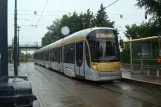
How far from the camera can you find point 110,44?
16.9 m

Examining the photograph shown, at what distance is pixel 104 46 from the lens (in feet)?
54.7

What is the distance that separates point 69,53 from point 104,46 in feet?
17.1

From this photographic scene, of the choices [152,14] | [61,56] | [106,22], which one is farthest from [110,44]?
[106,22]

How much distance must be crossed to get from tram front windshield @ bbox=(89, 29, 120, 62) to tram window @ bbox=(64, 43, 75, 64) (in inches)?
133

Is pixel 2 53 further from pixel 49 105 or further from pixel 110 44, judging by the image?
pixel 110 44

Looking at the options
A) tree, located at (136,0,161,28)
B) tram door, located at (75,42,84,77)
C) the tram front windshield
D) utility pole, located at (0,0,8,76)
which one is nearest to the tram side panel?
tram door, located at (75,42,84,77)

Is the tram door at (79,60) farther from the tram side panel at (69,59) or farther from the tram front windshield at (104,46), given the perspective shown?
the tram front windshield at (104,46)

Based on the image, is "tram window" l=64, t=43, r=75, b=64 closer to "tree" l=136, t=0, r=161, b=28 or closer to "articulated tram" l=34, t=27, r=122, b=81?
"articulated tram" l=34, t=27, r=122, b=81

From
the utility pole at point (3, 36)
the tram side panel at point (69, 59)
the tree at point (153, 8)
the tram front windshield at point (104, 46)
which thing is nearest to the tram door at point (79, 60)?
the tram side panel at point (69, 59)

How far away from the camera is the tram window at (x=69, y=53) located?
20234 mm

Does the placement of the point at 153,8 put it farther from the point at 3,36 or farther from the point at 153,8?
the point at 3,36

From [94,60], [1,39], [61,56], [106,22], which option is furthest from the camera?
[106,22]

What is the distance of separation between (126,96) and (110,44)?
17.1 ft

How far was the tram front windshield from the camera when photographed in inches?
652
